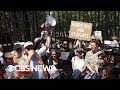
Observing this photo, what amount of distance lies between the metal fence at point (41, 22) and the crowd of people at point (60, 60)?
0.18m

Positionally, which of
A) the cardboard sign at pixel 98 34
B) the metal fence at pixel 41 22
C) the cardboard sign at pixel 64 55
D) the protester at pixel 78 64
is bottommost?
the protester at pixel 78 64

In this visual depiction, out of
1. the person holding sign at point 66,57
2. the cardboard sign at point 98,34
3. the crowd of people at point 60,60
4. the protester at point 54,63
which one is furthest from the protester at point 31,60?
the cardboard sign at point 98,34

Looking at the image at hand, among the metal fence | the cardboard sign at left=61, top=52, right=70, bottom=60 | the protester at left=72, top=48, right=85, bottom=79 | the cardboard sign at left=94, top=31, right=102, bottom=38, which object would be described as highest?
the metal fence

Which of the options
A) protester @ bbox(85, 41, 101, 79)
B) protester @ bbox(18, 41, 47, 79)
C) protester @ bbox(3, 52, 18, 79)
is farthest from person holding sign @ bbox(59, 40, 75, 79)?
protester @ bbox(3, 52, 18, 79)

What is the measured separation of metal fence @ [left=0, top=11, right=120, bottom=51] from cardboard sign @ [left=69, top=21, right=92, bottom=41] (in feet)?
0.32

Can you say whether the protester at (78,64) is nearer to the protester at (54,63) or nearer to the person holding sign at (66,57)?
the person holding sign at (66,57)

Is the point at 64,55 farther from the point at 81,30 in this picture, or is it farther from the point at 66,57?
the point at 81,30

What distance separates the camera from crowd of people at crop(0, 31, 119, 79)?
295 inches

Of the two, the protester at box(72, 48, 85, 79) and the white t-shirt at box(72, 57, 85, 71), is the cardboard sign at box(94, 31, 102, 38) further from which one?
the white t-shirt at box(72, 57, 85, 71)

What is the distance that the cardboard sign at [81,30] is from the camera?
7680 mm

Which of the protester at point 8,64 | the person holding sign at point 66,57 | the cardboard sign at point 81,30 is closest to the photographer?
the protester at point 8,64

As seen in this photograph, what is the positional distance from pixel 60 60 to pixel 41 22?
81cm
